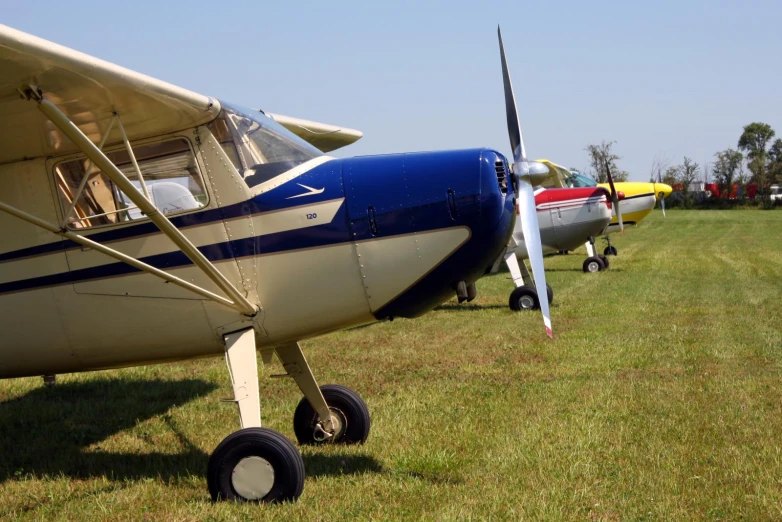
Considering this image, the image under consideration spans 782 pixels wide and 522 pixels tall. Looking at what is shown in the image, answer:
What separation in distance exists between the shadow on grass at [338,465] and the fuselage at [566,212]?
533 inches

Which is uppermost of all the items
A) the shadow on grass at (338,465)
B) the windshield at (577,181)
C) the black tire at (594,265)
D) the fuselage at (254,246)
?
the fuselage at (254,246)

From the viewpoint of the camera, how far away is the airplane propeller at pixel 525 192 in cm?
623

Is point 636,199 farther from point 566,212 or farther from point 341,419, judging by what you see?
point 341,419

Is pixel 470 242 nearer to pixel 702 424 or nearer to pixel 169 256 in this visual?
pixel 169 256

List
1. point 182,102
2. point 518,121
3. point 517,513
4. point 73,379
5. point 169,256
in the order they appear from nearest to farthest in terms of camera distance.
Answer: point 517,513, point 182,102, point 169,256, point 518,121, point 73,379

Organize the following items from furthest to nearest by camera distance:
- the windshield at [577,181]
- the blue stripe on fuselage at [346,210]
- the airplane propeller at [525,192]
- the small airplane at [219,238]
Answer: the windshield at [577,181], the airplane propeller at [525,192], the blue stripe on fuselage at [346,210], the small airplane at [219,238]

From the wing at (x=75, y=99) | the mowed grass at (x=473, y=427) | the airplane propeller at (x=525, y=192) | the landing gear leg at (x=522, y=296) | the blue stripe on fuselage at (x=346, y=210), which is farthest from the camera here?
the landing gear leg at (x=522, y=296)

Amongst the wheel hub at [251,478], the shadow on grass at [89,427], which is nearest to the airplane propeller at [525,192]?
the wheel hub at [251,478]

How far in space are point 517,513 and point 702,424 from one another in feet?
8.48

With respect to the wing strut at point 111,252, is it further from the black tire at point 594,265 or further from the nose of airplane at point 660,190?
the nose of airplane at point 660,190

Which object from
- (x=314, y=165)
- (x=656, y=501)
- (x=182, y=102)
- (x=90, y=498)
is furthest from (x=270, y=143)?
(x=656, y=501)

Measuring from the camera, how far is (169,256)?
5.82 meters

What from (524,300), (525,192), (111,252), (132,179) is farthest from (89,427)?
(524,300)

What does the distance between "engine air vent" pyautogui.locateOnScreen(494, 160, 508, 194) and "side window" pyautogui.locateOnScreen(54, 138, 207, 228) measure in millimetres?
1989
